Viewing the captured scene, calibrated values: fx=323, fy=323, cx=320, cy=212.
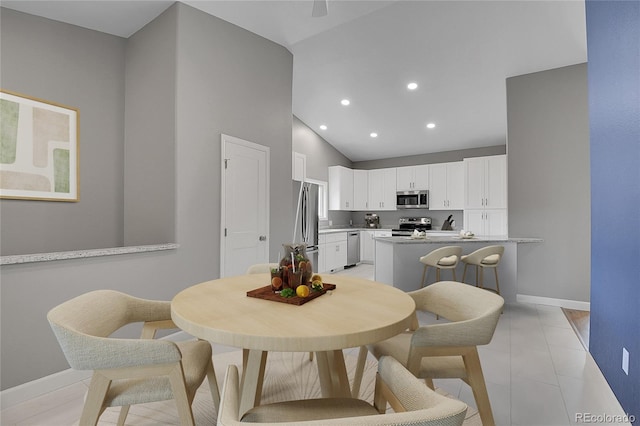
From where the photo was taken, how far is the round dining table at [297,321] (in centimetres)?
102

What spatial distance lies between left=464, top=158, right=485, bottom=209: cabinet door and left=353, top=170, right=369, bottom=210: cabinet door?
7.78 feet

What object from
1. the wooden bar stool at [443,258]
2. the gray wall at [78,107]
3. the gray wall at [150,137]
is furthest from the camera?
the wooden bar stool at [443,258]

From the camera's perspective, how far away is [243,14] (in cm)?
320

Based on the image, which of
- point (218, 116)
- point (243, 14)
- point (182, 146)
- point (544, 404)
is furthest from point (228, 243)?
point (544, 404)

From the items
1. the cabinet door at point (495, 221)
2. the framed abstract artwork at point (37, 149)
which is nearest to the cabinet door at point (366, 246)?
the cabinet door at point (495, 221)

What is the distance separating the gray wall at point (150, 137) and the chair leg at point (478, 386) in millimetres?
2458

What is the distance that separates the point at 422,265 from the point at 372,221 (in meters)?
3.93

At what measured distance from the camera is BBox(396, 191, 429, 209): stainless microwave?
→ 696cm

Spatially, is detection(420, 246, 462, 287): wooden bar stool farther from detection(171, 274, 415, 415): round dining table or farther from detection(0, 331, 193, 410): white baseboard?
detection(0, 331, 193, 410): white baseboard

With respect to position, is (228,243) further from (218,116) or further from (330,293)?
(330,293)

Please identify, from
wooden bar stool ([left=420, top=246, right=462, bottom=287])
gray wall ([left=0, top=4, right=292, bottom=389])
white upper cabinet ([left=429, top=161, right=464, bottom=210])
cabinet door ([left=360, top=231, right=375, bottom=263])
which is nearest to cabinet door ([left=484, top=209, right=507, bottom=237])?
white upper cabinet ([left=429, top=161, right=464, bottom=210])

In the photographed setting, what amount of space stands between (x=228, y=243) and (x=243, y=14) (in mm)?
2283

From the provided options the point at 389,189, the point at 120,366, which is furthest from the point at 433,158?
the point at 120,366

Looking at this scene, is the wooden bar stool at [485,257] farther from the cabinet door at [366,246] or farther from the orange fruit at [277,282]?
the cabinet door at [366,246]
